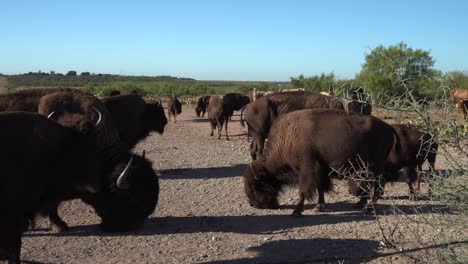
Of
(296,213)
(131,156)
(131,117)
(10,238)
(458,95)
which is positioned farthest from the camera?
(458,95)

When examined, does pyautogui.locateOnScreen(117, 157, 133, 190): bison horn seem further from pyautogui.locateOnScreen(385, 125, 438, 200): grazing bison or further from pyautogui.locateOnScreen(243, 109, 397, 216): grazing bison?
pyautogui.locateOnScreen(385, 125, 438, 200): grazing bison

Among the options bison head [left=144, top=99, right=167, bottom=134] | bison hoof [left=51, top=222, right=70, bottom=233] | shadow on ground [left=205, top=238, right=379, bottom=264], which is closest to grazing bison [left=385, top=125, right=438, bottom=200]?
shadow on ground [left=205, top=238, right=379, bottom=264]

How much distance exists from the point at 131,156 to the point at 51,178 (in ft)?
3.90

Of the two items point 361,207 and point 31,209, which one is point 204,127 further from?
point 31,209

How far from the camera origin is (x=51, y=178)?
5500 millimetres

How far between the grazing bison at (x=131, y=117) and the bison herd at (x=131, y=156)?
0.11 feet

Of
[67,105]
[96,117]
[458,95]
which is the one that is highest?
[458,95]

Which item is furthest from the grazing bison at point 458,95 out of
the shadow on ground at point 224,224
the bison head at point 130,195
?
the bison head at point 130,195

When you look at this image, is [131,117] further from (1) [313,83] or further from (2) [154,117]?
(1) [313,83]

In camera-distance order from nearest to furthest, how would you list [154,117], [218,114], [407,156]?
[407,156]
[154,117]
[218,114]

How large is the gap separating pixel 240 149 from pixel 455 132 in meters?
12.9

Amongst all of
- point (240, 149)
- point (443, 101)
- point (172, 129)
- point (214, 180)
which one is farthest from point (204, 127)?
point (443, 101)

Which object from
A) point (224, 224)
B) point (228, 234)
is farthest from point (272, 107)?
point (228, 234)

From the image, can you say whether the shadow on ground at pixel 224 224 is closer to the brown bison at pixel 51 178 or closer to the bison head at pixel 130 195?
the bison head at pixel 130 195
